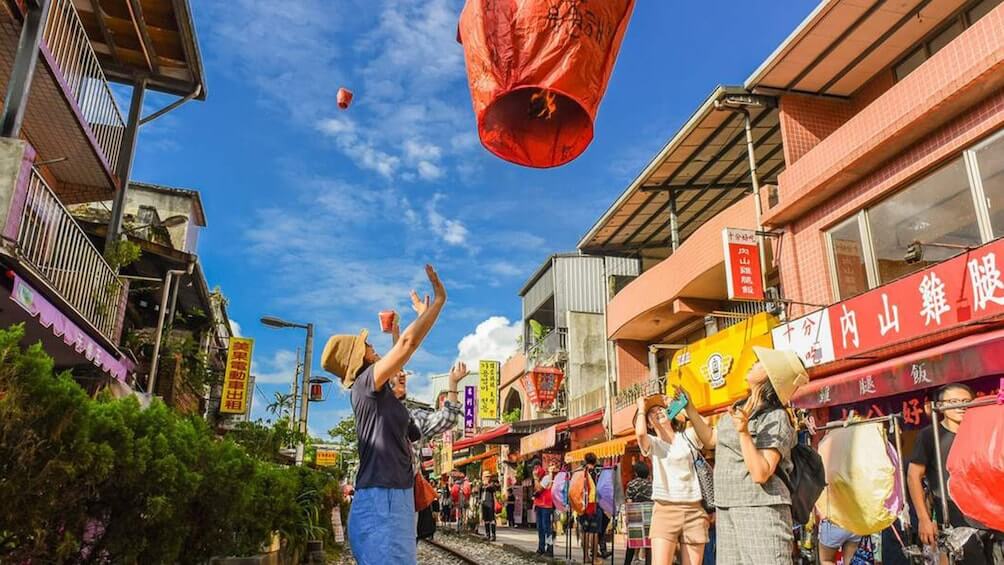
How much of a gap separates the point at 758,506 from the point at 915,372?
647 centimetres

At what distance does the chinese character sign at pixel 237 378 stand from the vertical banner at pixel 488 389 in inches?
531

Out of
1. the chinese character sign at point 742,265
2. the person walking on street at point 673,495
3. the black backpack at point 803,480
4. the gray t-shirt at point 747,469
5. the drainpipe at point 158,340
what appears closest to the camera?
the gray t-shirt at point 747,469

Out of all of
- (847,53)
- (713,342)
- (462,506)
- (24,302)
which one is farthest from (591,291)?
(24,302)

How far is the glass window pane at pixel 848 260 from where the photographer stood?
10.9 m

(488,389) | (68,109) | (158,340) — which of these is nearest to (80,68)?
(68,109)

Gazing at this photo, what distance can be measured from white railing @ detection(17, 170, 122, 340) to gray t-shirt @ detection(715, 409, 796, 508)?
7.08 m

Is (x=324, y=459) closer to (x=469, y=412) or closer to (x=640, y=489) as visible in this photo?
(x=469, y=412)

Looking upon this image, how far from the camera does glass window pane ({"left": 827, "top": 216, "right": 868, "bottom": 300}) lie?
35.9ft

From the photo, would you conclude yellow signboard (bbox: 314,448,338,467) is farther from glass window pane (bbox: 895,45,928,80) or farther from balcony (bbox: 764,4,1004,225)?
glass window pane (bbox: 895,45,928,80)

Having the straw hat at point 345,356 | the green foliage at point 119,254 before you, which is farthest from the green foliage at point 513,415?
the straw hat at point 345,356

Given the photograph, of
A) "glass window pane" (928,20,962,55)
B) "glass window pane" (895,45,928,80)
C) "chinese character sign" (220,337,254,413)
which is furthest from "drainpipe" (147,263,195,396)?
"glass window pane" (928,20,962,55)

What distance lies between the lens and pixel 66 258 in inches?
346

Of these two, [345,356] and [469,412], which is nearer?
[345,356]

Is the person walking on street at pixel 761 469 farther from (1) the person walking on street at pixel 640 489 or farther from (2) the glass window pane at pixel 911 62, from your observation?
(2) the glass window pane at pixel 911 62
